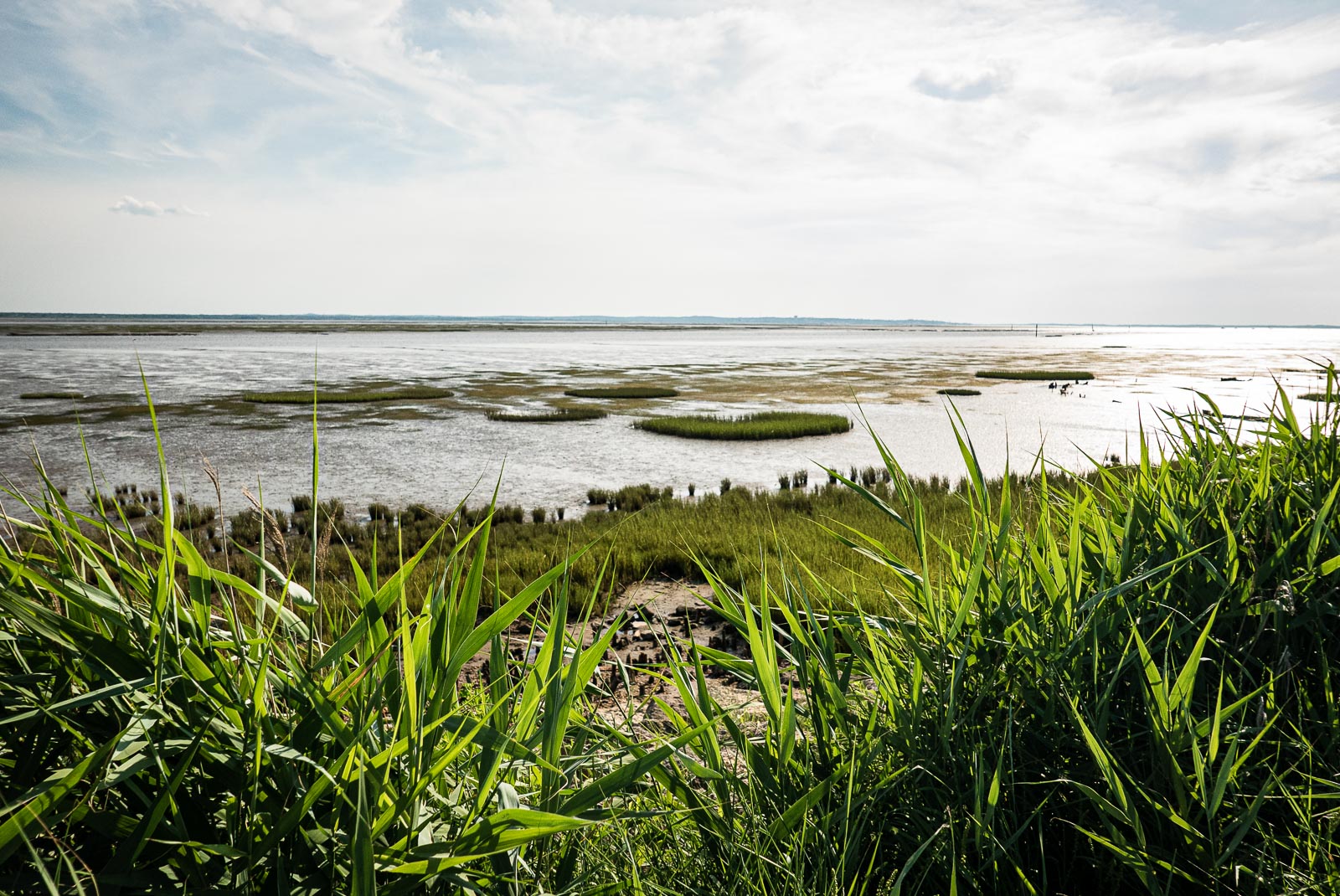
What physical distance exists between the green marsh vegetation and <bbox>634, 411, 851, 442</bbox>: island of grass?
22336 millimetres

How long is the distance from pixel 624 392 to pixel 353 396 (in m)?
13.7

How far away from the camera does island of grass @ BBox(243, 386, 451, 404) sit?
35344 millimetres

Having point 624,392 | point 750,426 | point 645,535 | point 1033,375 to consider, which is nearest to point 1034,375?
point 1033,375

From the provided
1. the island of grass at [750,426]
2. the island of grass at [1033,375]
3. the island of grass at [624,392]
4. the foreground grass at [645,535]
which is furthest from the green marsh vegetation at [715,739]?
the island of grass at [1033,375]

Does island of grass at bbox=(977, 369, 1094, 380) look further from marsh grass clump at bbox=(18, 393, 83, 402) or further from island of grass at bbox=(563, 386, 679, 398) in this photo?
marsh grass clump at bbox=(18, 393, 83, 402)

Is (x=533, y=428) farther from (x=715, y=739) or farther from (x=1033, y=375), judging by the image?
(x=1033, y=375)

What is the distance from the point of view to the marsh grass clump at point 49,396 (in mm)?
34562

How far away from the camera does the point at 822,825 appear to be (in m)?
2.39

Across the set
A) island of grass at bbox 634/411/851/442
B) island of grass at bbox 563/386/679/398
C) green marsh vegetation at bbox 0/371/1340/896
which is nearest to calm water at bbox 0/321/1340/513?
green marsh vegetation at bbox 0/371/1340/896

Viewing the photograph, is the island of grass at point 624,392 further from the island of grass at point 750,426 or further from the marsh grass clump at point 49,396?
the marsh grass clump at point 49,396

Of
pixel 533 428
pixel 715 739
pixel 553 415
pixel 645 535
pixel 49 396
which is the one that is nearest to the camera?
pixel 715 739

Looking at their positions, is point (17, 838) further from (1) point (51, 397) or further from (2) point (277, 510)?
(1) point (51, 397)

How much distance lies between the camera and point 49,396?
35.1 m

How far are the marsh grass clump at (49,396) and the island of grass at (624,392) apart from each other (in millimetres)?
22833
